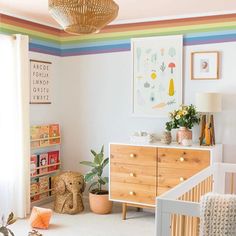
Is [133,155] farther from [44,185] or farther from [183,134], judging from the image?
[44,185]

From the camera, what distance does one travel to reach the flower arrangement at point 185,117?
13.6ft

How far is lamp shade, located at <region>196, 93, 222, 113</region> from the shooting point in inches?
155

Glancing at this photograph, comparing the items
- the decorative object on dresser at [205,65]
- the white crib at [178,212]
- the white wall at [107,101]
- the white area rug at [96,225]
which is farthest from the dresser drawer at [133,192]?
the white crib at [178,212]

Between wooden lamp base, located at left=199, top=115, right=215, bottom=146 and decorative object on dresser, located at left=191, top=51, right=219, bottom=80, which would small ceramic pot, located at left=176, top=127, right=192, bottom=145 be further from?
decorative object on dresser, located at left=191, top=51, right=219, bottom=80

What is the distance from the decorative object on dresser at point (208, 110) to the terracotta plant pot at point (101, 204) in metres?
1.29

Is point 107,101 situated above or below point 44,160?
above

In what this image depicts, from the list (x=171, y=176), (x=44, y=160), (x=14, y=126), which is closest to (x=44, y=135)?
(x=44, y=160)

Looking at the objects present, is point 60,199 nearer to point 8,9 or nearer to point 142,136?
point 142,136

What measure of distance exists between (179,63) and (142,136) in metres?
0.92

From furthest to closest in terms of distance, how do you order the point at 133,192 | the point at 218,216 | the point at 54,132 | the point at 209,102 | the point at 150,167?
the point at 54,132 < the point at 133,192 < the point at 150,167 < the point at 209,102 < the point at 218,216

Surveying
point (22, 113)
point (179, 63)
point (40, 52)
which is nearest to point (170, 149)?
point (179, 63)

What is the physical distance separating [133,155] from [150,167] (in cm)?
23

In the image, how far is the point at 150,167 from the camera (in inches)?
164

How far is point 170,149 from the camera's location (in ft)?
13.3
